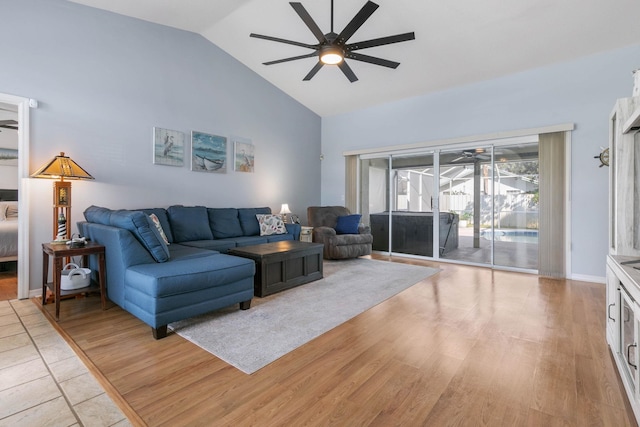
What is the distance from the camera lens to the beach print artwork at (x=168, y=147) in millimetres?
4285

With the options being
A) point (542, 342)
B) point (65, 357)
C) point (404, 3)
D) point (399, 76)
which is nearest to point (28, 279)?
point (65, 357)

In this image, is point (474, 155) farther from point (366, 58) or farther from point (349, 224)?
point (366, 58)

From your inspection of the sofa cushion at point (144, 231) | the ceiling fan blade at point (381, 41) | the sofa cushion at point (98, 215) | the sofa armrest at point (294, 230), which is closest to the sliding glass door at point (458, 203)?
the sofa armrest at point (294, 230)

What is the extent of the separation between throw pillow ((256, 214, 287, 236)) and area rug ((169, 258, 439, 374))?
1.30 meters

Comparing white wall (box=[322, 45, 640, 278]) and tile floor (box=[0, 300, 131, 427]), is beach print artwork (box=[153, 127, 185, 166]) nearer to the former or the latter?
tile floor (box=[0, 300, 131, 427])

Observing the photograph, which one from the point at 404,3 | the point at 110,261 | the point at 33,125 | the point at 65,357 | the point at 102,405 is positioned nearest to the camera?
the point at 102,405

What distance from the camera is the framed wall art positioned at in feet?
17.4

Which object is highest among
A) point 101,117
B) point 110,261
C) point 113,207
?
point 101,117

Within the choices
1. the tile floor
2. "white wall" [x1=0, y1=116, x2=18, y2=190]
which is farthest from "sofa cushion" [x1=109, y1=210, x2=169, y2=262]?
"white wall" [x1=0, y1=116, x2=18, y2=190]

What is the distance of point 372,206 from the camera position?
650cm

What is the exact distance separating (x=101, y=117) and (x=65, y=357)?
2.92 meters

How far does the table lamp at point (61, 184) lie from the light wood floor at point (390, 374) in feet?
2.87

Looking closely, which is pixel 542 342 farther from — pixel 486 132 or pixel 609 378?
pixel 486 132

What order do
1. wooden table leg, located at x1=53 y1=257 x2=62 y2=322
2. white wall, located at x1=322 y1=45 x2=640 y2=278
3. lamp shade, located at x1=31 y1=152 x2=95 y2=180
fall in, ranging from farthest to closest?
white wall, located at x1=322 y1=45 x2=640 y2=278 → lamp shade, located at x1=31 y1=152 x2=95 y2=180 → wooden table leg, located at x1=53 y1=257 x2=62 y2=322
